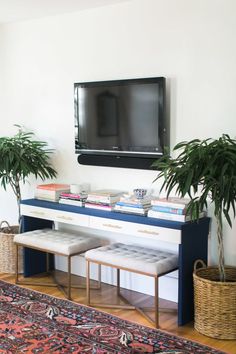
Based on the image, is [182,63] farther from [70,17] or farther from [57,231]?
[57,231]

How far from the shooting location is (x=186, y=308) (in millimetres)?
3420

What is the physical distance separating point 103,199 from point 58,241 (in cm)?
50

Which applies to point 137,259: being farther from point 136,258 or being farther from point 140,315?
point 140,315

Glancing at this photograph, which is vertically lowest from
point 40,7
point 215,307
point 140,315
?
point 140,315

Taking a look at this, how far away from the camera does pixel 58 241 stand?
396 cm

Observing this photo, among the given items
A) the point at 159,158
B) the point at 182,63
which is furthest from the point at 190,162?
the point at 182,63

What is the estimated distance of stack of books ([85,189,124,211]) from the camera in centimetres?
386

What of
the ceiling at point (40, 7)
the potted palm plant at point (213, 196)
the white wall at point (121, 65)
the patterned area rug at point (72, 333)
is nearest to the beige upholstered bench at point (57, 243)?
the patterned area rug at point (72, 333)

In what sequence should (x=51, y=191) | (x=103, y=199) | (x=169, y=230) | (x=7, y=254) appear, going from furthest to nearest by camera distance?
(x=7, y=254), (x=51, y=191), (x=103, y=199), (x=169, y=230)

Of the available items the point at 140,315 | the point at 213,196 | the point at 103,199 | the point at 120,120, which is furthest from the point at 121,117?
the point at 140,315

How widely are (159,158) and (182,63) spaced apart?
720mm

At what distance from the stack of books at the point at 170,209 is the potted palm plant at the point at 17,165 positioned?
4.33 feet

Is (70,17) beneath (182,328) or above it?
above

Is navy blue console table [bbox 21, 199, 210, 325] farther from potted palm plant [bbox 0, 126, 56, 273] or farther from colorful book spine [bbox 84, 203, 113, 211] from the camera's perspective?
potted palm plant [bbox 0, 126, 56, 273]
